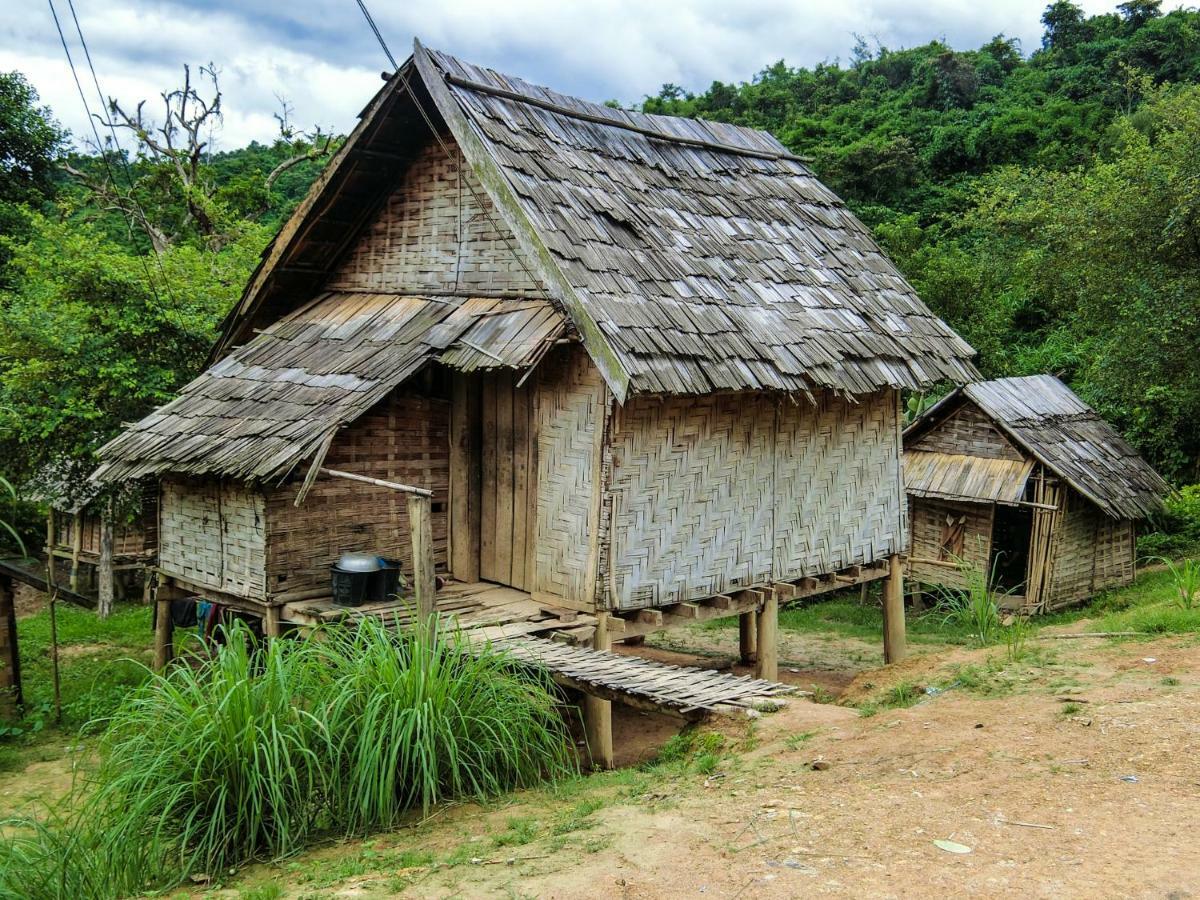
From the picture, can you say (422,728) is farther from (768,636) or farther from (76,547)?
(76,547)

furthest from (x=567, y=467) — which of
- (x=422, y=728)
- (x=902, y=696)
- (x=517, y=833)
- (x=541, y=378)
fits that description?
(x=517, y=833)

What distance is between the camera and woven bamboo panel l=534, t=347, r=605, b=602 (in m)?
7.59

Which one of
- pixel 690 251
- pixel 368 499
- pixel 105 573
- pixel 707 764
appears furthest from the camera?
pixel 105 573

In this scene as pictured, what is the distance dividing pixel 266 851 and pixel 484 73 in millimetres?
6672

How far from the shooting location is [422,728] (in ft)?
16.5

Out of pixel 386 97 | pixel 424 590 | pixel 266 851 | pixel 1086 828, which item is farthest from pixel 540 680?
pixel 386 97

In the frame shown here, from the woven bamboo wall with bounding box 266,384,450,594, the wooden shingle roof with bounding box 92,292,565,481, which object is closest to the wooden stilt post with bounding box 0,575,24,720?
the wooden shingle roof with bounding box 92,292,565,481

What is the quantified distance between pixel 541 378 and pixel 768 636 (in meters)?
3.24

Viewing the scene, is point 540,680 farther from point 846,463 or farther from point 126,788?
point 846,463

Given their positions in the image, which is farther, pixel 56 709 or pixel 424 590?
pixel 56 709

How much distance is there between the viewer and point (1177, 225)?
45.4 ft

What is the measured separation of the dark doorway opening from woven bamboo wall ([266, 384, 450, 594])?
10.3m

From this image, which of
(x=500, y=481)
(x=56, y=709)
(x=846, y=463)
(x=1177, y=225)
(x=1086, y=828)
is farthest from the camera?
(x=1177, y=225)

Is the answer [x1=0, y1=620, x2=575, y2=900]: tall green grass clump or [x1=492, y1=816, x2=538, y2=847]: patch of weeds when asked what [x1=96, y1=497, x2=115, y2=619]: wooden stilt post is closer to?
[x1=0, y1=620, x2=575, y2=900]: tall green grass clump
